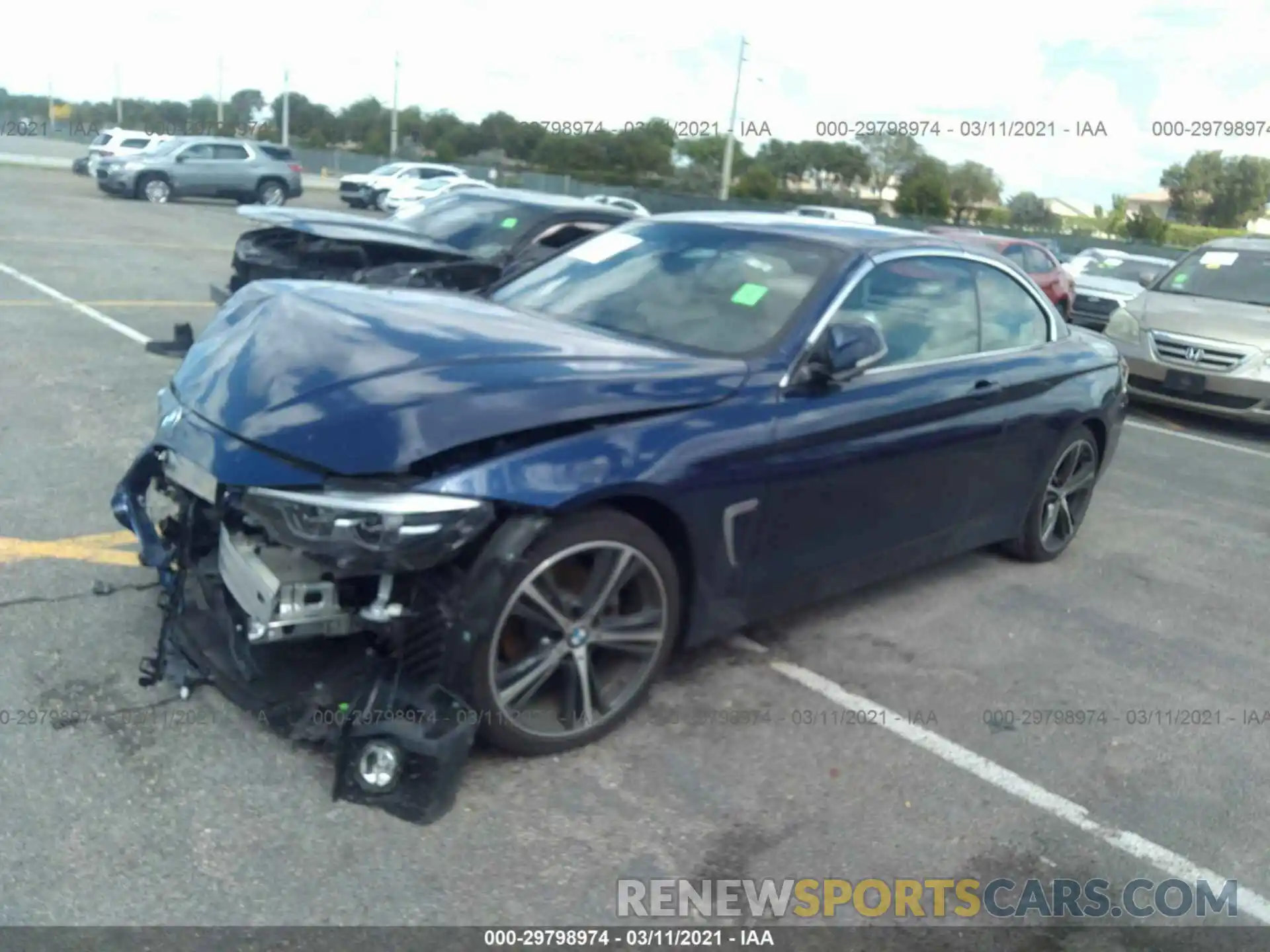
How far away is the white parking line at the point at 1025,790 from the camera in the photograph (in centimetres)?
342

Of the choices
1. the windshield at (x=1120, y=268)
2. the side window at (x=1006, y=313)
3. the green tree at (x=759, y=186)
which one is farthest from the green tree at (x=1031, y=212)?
the side window at (x=1006, y=313)

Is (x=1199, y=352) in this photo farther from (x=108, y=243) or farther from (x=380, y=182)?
(x=380, y=182)

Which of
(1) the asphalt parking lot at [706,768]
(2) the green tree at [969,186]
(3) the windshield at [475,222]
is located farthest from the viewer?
(2) the green tree at [969,186]

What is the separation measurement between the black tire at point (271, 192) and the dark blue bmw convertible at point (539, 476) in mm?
26290

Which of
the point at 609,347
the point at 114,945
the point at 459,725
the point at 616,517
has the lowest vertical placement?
the point at 114,945

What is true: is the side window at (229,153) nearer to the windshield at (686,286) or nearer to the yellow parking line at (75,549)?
the yellow parking line at (75,549)

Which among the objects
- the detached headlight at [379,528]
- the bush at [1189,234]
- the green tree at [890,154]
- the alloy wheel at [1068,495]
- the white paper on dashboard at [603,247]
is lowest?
the alloy wheel at [1068,495]

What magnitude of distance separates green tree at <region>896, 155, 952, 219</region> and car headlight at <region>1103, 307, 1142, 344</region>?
28560 mm

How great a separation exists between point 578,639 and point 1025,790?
1.51m

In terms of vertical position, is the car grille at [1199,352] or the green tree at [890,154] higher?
the green tree at [890,154]

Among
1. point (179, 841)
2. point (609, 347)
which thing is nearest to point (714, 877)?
point (179, 841)

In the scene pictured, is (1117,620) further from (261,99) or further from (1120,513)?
(261,99)

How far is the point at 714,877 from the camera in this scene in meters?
3.18

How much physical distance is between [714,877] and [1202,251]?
10.7m
